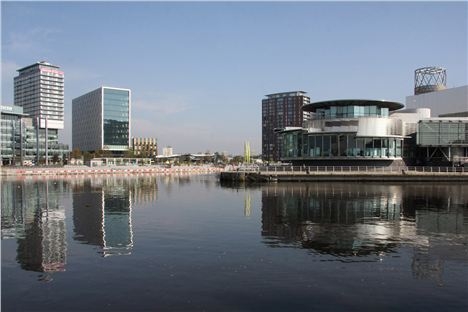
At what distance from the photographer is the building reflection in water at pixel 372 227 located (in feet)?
72.1

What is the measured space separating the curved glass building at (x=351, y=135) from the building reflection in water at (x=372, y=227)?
37.2 meters

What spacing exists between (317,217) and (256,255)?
14246 mm

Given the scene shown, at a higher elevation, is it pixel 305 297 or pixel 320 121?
pixel 320 121

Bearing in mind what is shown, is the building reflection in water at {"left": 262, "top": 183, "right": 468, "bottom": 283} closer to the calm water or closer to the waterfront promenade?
the calm water

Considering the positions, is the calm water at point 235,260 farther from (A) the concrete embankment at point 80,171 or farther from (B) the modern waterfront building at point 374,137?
(A) the concrete embankment at point 80,171

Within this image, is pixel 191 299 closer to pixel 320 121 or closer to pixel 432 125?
pixel 320 121

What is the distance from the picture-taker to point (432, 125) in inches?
3442

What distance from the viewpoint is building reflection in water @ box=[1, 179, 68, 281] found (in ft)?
66.0

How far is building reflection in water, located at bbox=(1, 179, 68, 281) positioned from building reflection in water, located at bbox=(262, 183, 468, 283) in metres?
11.3

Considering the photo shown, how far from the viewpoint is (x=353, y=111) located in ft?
288

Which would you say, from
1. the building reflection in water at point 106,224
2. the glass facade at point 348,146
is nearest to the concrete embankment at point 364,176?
the glass facade at point 348,146

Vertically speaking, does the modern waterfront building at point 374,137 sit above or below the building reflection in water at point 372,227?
above

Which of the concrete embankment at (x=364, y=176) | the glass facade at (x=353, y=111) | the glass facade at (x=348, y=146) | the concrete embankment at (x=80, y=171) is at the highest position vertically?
the glass facade at (x=353, y=111)

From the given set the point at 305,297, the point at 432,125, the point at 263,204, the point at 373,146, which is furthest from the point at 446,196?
the point at 305,297
